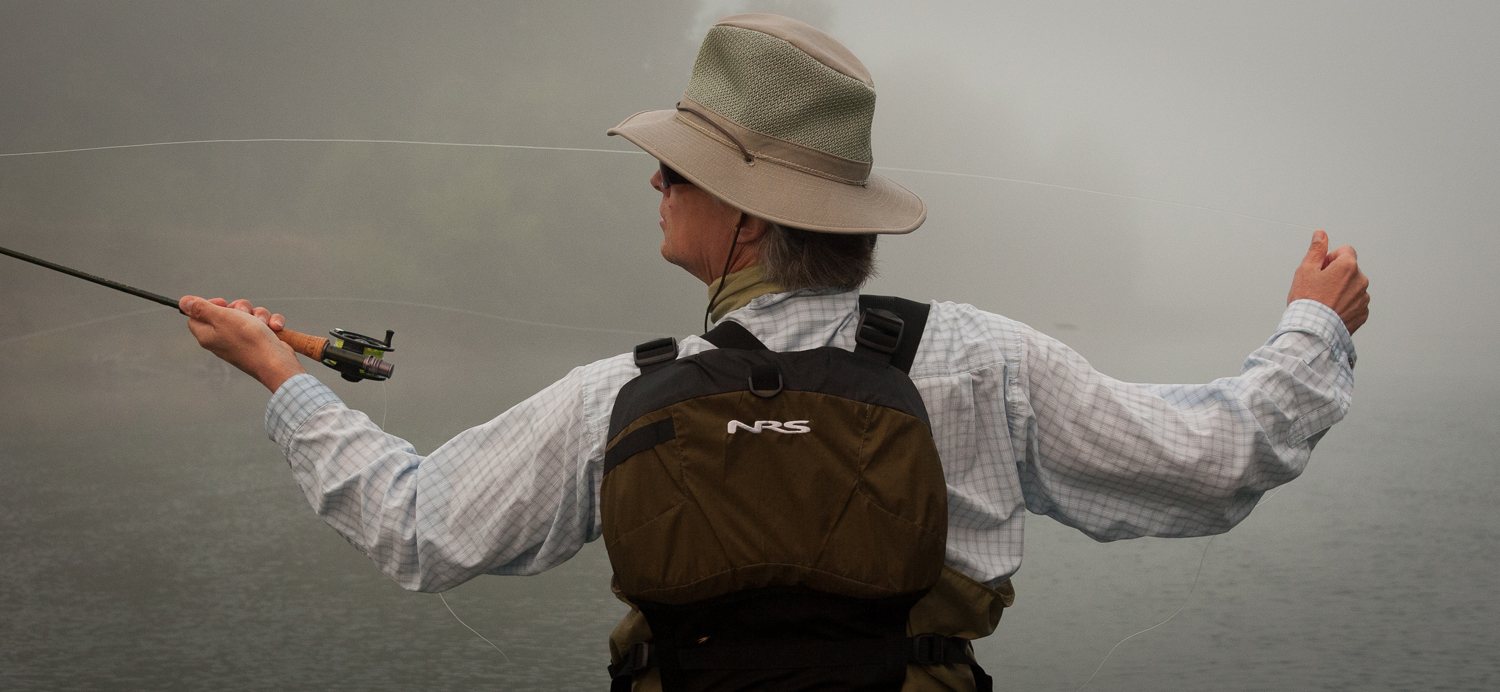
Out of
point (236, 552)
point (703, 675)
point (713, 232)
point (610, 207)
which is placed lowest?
point (236, 552)

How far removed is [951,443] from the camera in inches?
51.7

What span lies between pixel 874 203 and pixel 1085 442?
1.27 ft

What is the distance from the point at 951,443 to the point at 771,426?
0.88 ft

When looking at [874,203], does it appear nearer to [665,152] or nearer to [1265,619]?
[665,152]

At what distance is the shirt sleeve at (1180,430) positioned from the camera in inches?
52.1

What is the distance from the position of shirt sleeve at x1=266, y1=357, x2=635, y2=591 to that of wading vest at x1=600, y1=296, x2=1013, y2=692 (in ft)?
0.33

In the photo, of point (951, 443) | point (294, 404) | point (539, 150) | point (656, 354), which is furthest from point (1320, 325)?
point (539, 150)

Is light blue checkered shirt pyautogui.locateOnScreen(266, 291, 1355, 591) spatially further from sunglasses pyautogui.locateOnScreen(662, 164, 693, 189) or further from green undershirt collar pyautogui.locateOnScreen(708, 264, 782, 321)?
sunglasses pyautogui.locateOnScreen(662, 164, 693, 189)

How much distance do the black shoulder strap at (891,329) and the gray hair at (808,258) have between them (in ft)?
0.15

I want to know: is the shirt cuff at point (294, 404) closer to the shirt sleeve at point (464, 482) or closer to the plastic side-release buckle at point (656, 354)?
the shirt sleeve at point (464, 482)

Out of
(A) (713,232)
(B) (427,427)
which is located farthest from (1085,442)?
(B) (427,427)

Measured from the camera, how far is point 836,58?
4.44 ft

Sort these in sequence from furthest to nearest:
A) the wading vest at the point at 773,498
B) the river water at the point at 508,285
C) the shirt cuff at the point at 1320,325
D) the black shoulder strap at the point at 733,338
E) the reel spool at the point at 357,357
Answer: the river water at the point at 508,285 < the reel spool at the point at 357,357 < the shirt cuff at the point at 1320,325 < the black shoulder strap at the point at 733,338 < the wading vest at the point at 773,498

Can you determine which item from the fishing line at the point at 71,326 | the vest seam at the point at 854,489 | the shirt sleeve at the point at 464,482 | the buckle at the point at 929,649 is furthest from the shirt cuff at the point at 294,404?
the fishing line at the point at 71,326
